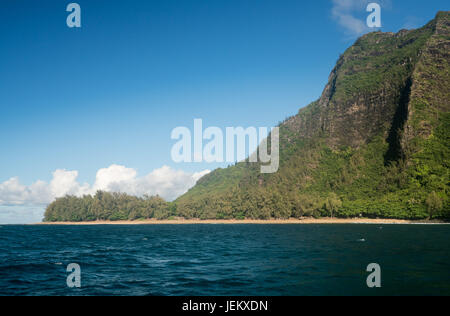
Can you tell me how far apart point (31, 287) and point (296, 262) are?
92.8 feet

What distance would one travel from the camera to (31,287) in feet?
92.9

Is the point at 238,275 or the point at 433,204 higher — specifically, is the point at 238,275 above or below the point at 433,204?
above

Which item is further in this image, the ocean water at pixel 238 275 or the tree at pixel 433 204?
the tree at pixel 433 204

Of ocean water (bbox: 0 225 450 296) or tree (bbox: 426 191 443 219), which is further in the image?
tree (bbox: 426 191 443 219)

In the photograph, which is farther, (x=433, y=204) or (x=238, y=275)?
(x=433, y=204)
